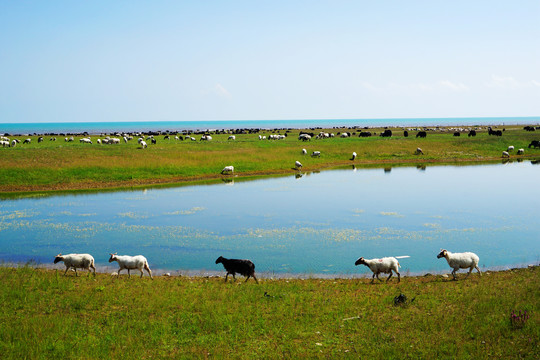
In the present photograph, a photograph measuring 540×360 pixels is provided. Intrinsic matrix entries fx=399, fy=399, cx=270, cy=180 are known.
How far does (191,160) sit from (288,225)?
30.3 meters

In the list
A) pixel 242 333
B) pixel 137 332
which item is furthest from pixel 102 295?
pixel 242 333

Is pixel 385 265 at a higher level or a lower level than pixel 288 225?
higher

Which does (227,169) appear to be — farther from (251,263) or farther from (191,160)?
(251,263)

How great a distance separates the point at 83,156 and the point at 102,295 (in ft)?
144

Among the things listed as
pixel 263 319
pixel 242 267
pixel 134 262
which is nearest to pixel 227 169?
pixel 134 262

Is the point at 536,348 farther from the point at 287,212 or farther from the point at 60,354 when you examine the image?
the point at 287,212

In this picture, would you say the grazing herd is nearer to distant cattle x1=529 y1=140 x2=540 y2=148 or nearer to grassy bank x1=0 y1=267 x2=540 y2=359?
grassy bank x1=0 y1=267 x2=540 y2=359

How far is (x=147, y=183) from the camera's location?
149ft

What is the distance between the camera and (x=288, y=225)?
27422mm

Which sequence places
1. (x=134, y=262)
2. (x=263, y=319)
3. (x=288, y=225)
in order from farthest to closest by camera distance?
(x=288, y=225)
(x=134, y=262)
(x=263, y=319)

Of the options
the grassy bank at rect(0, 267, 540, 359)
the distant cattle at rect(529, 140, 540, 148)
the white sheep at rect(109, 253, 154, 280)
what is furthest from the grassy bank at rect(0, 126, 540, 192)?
the grassy bank at rect(0, 267, 540, 359)

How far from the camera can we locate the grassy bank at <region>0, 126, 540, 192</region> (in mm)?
43969

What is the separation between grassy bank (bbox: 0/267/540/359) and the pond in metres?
3.96

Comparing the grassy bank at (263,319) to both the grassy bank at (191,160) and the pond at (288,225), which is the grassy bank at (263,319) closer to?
the pond at (288,225)
